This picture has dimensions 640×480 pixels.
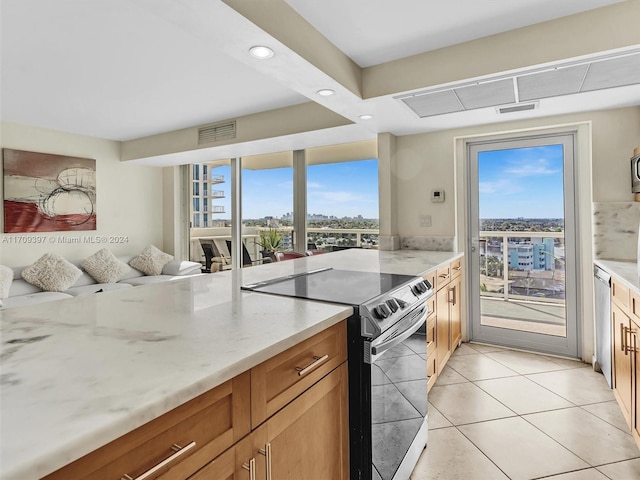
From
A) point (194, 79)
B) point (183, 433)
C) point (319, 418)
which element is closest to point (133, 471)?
point (183, 433)

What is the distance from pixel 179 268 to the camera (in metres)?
5.02

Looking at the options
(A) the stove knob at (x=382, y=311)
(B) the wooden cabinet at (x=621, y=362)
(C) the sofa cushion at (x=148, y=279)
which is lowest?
(B) the wooden cabinet at (x=621, y=362)

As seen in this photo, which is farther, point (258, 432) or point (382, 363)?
point (382, 363)

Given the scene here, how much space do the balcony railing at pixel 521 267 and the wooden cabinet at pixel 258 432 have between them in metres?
2.68

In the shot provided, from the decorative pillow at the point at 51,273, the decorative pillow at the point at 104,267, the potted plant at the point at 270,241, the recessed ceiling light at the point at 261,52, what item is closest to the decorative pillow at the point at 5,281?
the decorative pillow at the point at 51,273

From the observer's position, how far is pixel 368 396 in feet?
4.38

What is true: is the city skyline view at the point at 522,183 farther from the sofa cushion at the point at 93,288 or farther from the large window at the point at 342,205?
the sofa cushion at the point at 93,288

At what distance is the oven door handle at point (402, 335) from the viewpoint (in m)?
1.35

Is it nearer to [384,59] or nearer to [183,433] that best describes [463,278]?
[384,59]

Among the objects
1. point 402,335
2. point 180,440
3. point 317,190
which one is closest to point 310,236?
point 317,190

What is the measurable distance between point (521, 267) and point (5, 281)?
5048 millimetres

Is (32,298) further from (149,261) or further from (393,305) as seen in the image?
(393,305)

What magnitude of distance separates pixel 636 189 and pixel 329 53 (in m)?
2.42

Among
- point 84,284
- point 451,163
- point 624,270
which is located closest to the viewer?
point 624,270
